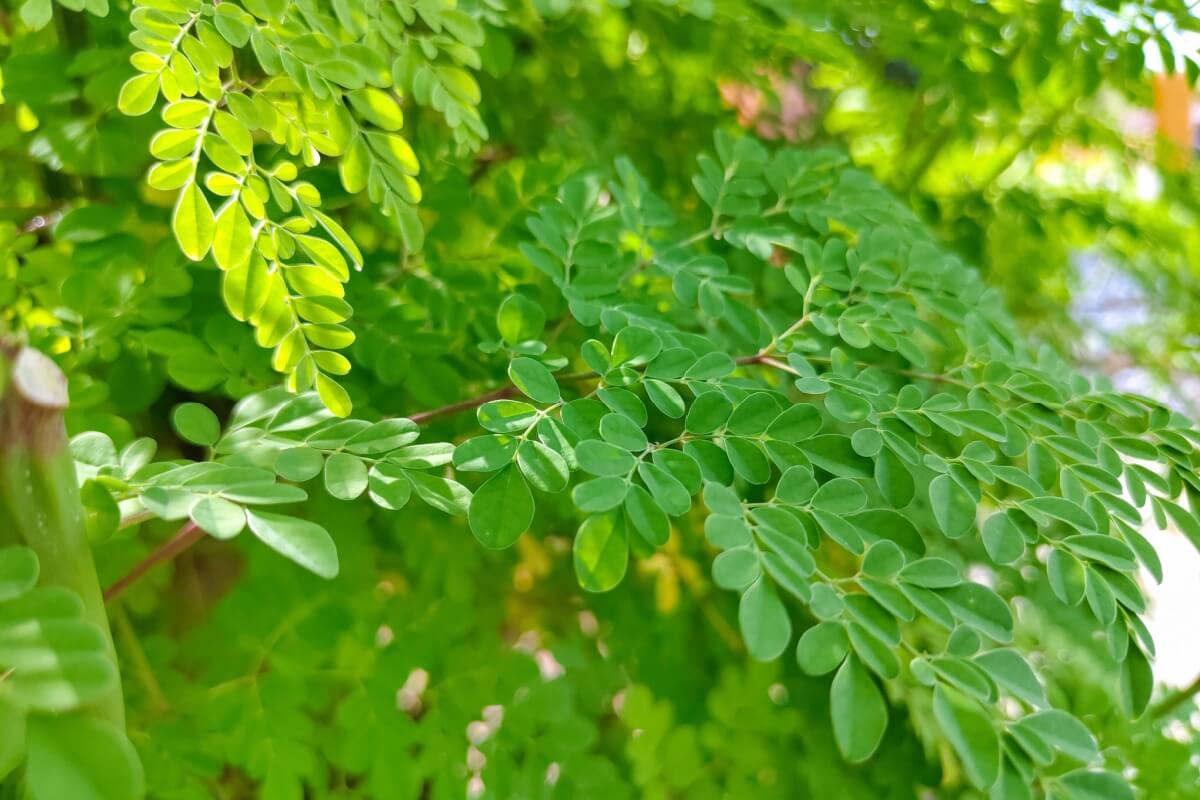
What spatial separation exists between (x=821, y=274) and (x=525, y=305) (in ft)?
0.59

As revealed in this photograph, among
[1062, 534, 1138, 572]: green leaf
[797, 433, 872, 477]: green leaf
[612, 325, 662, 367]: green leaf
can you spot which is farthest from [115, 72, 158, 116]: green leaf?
[1062, 534, 1138, 572]: green leaf

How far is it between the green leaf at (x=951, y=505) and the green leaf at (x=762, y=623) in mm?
109

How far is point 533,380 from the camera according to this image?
16.2 inches

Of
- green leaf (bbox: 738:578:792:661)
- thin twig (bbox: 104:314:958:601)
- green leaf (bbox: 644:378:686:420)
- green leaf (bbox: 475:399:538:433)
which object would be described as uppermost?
green leaf (bbox: 738:578:792:661)

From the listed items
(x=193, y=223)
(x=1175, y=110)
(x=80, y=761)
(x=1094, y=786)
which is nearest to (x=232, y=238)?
(x=193, y=223)

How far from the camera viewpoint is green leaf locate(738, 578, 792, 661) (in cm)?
31

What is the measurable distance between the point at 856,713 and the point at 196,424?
0.33 meters

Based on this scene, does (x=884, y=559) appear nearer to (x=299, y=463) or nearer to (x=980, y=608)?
(x=980, y=608)

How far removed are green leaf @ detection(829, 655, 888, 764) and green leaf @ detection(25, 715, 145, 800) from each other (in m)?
0.23

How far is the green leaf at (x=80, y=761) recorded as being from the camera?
245 millimetres

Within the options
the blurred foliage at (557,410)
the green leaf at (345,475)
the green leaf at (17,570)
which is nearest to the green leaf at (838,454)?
the blurred foliage at (557,410)

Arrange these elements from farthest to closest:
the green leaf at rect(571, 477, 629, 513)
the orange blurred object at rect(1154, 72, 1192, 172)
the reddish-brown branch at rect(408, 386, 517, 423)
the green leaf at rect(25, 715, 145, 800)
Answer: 1. the orange blurred object at rect(1154, 72, 1192, 172)
2. the reddish-brown branch at rect(408, 386, 517, 423)
3. the green leaf at rect(571, 477, 629, 513)
4. the green leaf at rect(25, 715, 145, 800)

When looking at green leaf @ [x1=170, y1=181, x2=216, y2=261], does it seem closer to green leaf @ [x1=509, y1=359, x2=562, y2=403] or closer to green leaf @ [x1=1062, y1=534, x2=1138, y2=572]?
green leaf @ [x1=509, y1=359, x2=562, y2=403]

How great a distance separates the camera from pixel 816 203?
2.00 ft
